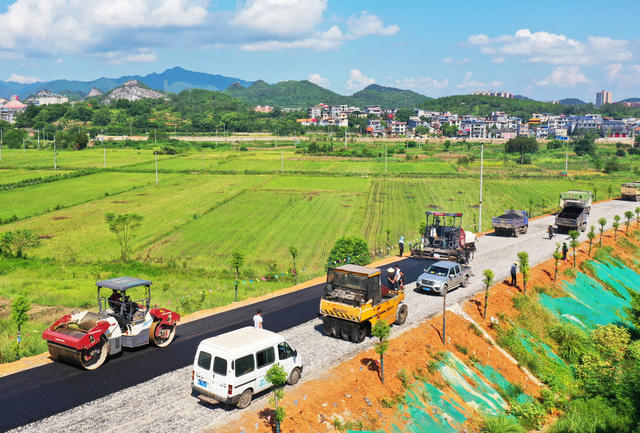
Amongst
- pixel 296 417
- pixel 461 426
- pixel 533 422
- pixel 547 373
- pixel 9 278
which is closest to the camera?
pixel 296 417

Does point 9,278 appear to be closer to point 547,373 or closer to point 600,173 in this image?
point 547,373

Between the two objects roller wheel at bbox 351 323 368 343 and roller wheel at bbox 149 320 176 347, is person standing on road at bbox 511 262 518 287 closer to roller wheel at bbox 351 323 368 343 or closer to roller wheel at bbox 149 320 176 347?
roller wheel at bbox 351 323 368 343

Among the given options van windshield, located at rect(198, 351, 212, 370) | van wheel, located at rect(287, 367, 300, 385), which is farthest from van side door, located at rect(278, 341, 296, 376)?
van windshield, located at rect(198, 351, 212, 370)

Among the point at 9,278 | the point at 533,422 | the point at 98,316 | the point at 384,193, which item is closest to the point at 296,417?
the point at 98,316

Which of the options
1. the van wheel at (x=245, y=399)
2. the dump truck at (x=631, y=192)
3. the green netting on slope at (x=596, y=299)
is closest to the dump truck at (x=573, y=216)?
the green netting on slope at (x=596, y=299)

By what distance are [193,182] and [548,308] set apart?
74075 millimetres

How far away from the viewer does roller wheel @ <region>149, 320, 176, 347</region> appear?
20797 millimetres

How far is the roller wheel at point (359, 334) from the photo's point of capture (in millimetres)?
21734

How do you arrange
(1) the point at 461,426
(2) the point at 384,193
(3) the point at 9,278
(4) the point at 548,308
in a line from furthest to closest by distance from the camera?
(2) the point at 384,193 → (3) the point at 9,278 → (4) the point at 548,308 → (1) the point at 461,426

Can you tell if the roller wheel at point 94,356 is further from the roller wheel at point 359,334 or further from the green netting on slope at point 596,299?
the green netting on slope at point 596,299

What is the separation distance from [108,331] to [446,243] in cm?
2568

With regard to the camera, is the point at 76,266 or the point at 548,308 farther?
the point at 76,266

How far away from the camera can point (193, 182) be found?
93312 millimetres

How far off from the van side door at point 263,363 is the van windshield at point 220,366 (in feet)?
3.96
